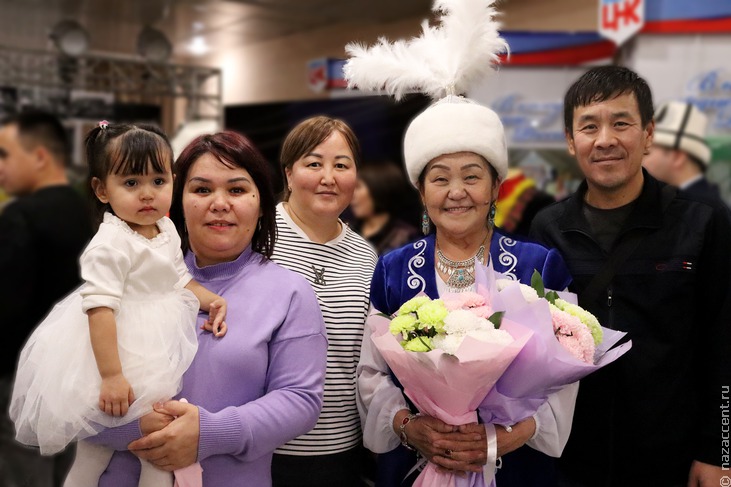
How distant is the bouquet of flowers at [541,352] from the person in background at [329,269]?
1.66 ft

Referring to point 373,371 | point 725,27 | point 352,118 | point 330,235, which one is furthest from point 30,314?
point 725,27

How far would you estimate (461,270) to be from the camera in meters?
1.99

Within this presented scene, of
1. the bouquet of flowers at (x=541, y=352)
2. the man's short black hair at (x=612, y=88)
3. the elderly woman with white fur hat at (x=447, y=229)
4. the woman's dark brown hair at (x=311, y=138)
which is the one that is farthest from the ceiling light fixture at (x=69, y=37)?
the bouquet of flowers at (x=541, y=352)

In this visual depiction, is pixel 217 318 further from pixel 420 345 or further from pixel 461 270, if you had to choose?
pixel 461 270

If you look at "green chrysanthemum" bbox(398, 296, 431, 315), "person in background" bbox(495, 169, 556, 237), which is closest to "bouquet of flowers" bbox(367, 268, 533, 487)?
"green chrysanthemum" bbox(398, 296, 431, 315)

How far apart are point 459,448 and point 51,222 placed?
8.39 feet

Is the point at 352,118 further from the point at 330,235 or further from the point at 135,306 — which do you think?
the point at 135,306

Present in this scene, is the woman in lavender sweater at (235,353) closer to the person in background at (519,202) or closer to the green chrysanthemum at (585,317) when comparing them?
the green chrysanthemum at (585,317)

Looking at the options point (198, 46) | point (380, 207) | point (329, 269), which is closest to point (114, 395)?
point (329, 269)

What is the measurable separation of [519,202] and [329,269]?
329 centimetres

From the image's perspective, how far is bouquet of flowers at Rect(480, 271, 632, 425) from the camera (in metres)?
1.58

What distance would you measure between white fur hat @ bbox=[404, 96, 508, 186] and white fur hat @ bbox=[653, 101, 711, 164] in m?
2.73

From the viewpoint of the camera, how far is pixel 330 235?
227 centimetres

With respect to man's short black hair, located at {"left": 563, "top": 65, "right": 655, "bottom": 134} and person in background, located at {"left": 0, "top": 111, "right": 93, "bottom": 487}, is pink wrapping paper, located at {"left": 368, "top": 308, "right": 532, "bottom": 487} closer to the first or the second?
man's short black hair, located at {"left": 563, "top": 65, "right": 655, "bottom": 134}
